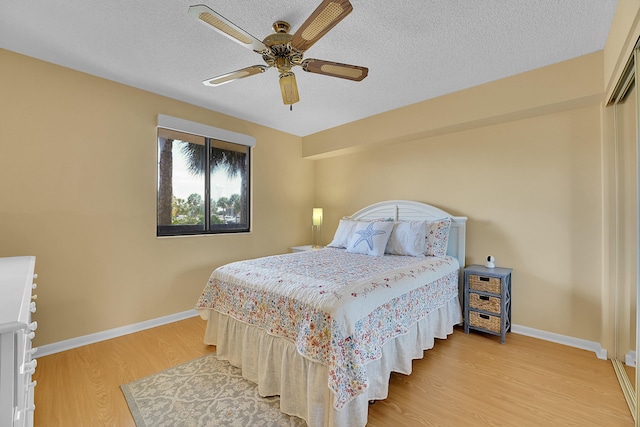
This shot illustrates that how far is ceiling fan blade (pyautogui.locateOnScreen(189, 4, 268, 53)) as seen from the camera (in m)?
1.37

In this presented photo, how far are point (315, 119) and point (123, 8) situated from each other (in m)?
2.37

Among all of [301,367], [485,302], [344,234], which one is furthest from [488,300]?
[301,367]

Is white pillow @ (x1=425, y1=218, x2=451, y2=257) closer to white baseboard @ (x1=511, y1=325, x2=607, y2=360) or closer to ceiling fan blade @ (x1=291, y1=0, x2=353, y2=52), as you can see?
white baseboard @ (x1=511, y1=325, x2=607, y2=360)

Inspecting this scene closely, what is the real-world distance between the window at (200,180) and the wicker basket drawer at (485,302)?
285 centimetres

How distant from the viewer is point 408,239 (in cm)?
305

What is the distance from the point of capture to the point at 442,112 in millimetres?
3070

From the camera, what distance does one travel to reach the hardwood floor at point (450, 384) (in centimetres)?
168

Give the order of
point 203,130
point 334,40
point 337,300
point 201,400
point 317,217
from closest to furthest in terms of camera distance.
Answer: point 337,300 < point 201,400 < point 334,40 < point 203,130 < point 317,217

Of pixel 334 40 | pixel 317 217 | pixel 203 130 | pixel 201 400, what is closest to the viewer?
pixel 201 400

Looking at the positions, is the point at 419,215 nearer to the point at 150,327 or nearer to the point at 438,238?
the point at 438,238

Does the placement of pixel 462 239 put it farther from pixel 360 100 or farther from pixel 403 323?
pixel 360 100

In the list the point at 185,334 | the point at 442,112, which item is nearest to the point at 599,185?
the point at 442,112

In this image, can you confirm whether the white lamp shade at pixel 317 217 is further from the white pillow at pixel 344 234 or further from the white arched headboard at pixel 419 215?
the white pillow at pixel 344 234

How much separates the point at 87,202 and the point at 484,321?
12.9ft
